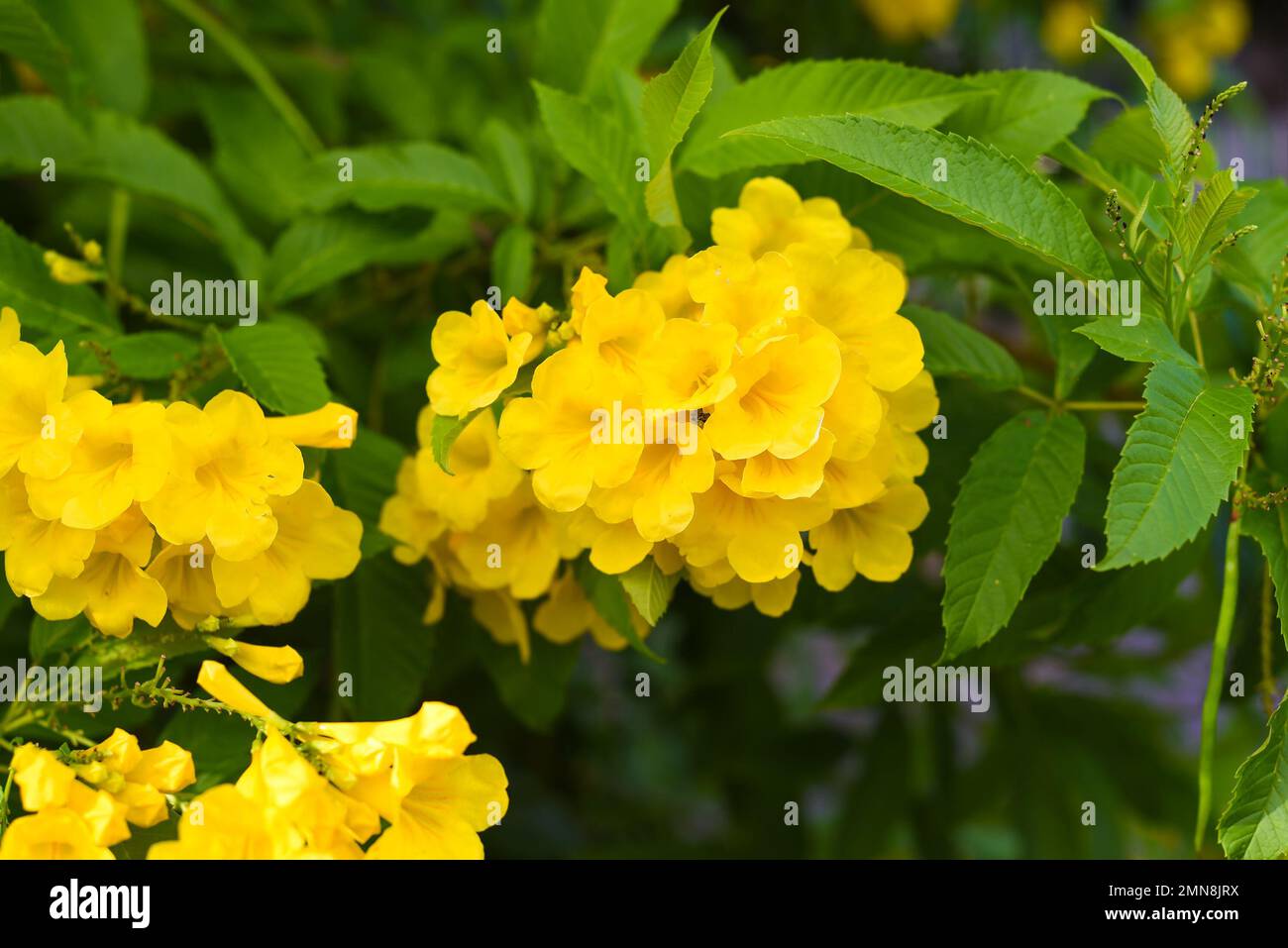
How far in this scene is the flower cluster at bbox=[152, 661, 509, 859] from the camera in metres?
0.75

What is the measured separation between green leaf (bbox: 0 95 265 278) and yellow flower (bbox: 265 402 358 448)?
0.40m

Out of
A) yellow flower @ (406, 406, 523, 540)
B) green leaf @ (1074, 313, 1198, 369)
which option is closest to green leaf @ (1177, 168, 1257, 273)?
green leaf @ (1074, 313, 1198, 369)

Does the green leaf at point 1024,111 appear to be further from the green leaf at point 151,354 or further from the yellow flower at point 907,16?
the yellow flower at point 907,16

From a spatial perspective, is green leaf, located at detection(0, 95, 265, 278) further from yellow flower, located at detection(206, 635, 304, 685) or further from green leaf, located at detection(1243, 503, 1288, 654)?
green leaf, located at detection(1243, 503, 1288, 654)

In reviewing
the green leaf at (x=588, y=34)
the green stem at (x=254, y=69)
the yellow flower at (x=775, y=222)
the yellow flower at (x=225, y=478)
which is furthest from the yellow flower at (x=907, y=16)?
the yellow flower at (x=225, y=478)

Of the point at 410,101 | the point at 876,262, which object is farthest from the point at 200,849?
the point at 410,101

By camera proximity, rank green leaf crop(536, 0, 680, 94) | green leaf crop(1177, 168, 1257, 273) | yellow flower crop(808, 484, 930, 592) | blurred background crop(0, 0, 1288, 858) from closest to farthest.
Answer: green leaf crop(1177, 168, 1257, 273)
yellow flower crop(808, 484, 930, 592)
blurred background crop(0, 0, 1288, 858)
green leaf crop(536, 0, 680, 94)

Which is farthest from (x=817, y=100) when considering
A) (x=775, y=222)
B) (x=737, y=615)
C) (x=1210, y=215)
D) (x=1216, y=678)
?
(x=737, y=615)

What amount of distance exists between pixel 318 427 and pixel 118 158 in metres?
0.58

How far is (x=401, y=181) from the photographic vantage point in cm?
119

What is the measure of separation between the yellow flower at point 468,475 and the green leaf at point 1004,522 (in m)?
0.39

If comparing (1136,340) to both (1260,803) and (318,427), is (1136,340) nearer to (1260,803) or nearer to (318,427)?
(1260,803)
